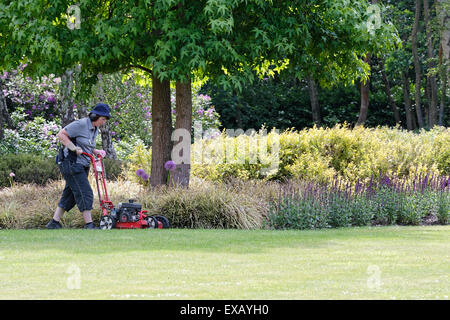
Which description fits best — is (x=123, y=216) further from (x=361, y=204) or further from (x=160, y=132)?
(x=361, y=204)

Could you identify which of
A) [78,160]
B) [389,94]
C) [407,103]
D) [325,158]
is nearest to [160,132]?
[325,158]

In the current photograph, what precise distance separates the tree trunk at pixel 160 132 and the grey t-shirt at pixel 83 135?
3.43 m

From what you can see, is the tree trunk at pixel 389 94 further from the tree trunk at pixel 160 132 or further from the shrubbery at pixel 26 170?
the tree trunk at pixel 160 132

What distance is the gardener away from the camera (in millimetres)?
10602

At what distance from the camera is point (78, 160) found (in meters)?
10.6

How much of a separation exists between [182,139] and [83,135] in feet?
11.3

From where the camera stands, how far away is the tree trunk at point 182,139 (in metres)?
13.8

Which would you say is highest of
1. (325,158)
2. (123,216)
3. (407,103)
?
(407,103)

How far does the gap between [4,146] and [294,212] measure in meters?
11.7

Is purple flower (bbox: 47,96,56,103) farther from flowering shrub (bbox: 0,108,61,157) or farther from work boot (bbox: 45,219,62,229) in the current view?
work boot (bbox: 45,219,62,229)

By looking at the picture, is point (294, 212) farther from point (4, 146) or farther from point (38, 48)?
point (4, 146)

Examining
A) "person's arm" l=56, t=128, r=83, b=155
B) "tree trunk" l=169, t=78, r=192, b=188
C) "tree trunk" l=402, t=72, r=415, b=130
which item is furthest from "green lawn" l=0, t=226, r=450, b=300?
"tree trunk" l=402, t=72, r=415, b=130

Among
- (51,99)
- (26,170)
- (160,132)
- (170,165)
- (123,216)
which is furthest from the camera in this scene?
(51,99)

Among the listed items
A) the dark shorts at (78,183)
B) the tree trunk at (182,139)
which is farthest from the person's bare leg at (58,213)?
the tree trunk at (182,139)
